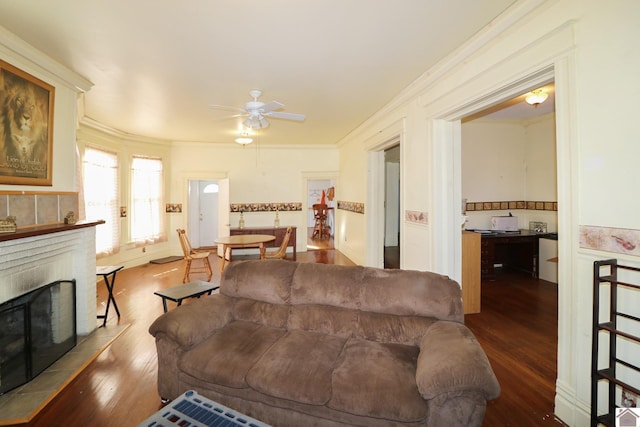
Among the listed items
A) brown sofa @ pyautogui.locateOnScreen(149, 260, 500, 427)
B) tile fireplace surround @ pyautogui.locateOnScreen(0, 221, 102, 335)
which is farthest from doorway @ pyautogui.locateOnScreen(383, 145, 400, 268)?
tile fireplace surround @ pyautogui.locateOnScreen(0, 221, 102, 335)

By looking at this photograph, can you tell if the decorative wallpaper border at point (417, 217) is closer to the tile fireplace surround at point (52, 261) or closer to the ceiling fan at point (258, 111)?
the ceiling fan at point (258, 111)

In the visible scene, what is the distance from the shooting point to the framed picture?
236cm

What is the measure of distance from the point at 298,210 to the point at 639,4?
672cm

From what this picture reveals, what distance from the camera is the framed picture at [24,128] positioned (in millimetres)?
2361

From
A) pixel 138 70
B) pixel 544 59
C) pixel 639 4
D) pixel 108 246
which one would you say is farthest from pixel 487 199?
pixel 108 246

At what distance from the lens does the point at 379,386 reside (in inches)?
61.4

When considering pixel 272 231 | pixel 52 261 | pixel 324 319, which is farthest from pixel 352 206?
pixel 52 261

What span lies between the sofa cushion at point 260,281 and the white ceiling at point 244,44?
197 cm

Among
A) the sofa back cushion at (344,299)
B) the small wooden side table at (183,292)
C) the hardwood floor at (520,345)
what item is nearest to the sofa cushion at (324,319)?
the sofa back cushion at (344,299)

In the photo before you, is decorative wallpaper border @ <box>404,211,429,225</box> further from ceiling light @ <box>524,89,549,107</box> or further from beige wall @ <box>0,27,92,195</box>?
beige wall @ <box>0,27,92,195</box>

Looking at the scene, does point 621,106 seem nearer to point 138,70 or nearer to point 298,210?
point 138,70

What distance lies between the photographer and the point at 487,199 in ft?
18.1

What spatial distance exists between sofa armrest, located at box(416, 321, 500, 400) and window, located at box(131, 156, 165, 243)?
6.45 metres

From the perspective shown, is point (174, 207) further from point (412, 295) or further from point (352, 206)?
point (412, 295)
